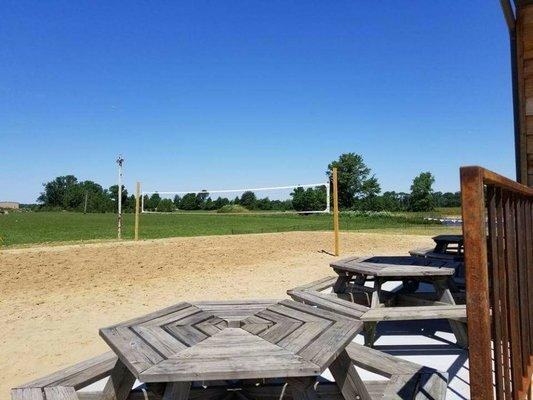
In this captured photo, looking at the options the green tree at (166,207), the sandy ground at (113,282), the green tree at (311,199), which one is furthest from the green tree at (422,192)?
the sandy ground at (113,282)

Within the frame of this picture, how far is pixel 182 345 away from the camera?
160 cm

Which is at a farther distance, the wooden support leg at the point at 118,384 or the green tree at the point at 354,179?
the green tree at the point at 354,179

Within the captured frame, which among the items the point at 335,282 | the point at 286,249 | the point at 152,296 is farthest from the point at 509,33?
the point at 286,249

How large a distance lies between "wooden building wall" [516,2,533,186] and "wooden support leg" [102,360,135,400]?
4.12 m

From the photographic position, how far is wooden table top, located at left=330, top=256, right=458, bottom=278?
10.0 feet

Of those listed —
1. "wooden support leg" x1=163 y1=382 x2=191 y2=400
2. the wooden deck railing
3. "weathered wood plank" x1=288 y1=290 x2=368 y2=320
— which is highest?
the wooden deck railing

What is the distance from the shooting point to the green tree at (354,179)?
56812 mm

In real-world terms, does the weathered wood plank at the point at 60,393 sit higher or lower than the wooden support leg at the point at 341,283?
lower

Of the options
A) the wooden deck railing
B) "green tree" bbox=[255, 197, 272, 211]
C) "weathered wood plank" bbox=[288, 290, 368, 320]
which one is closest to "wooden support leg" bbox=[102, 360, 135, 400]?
"weathered wood plank" bbox=[288, 290, 368, 320]

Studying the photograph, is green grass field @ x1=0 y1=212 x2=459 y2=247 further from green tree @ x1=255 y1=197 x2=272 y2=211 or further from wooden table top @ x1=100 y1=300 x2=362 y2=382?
wooden table top @ x1=100 y1=300 x2=362 y2=382

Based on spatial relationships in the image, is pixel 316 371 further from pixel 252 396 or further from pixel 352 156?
pixel 352 156

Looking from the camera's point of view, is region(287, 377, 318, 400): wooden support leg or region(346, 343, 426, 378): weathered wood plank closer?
region(287, 377, 318, 400): wooden support leg

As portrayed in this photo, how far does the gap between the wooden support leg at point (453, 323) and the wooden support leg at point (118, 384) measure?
2.52m

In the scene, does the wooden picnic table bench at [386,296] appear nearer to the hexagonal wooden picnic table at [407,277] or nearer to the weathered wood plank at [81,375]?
the hexagonal wooden picnic table at [407,277]
